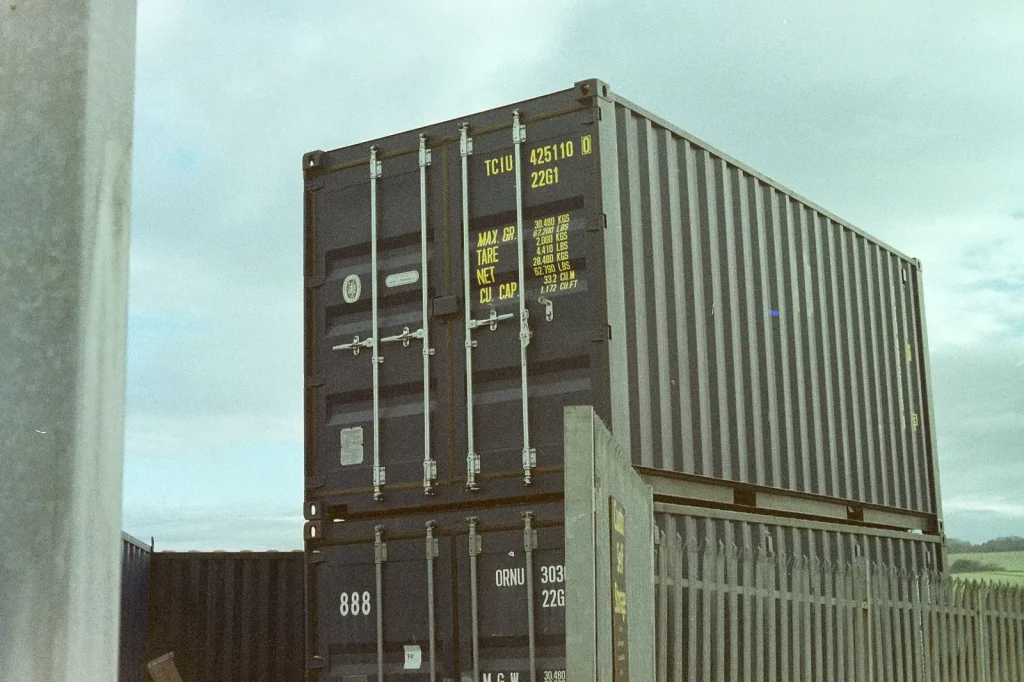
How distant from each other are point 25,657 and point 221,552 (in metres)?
10.9

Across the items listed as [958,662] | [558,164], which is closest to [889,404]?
[958,662]

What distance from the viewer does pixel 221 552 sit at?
12969mm

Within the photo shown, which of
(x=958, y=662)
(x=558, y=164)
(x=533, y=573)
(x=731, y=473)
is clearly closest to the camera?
(x=533, y=573)

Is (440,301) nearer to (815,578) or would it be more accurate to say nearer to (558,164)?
(558,164)

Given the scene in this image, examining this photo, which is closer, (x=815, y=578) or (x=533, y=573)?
(x=533, y=573)

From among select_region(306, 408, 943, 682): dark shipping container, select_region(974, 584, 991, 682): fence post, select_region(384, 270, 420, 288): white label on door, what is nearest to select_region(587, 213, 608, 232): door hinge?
select_region(384, 270, 420, 288): white label on door

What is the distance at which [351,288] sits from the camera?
8867 mm

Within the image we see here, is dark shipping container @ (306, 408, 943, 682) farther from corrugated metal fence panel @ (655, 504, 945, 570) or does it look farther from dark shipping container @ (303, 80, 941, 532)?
dark shipping container @ (303, 80, 941, 532)

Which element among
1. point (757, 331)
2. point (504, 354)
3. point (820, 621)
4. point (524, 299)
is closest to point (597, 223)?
point (524, 299)

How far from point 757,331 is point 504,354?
2966 millimetres

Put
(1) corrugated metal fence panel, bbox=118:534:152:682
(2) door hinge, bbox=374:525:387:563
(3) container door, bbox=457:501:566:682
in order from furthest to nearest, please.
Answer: (1) corrugated metal fence panel, bbox=118:534:152:682, (2) door hinge, bbox=374:525:387:563, (3) container door, bbox=457:501:566:682

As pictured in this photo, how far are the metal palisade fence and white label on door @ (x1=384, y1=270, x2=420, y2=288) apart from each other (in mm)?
2533

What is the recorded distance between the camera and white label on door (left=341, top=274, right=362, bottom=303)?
29.0 feet

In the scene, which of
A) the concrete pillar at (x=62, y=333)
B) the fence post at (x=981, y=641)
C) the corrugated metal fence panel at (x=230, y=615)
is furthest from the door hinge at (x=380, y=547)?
the fence post at (x=981, y=641)
